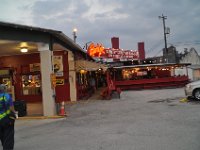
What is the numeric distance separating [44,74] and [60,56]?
8043 millimetres

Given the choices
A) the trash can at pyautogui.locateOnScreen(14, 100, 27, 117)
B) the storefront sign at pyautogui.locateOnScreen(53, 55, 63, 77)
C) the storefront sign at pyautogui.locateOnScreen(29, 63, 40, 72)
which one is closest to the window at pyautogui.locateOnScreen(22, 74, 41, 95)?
the storefront sign at pyautogui.locateOnScreen(29, 63, 40, 72)

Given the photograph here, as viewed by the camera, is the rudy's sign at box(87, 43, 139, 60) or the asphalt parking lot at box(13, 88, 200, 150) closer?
the asphalt parking lot at box(13, 88, 200, 150)

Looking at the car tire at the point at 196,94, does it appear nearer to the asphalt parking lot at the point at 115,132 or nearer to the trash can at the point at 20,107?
A: the asphalt parking lot at the point at 115,132

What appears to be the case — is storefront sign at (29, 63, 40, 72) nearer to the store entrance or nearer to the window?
the window

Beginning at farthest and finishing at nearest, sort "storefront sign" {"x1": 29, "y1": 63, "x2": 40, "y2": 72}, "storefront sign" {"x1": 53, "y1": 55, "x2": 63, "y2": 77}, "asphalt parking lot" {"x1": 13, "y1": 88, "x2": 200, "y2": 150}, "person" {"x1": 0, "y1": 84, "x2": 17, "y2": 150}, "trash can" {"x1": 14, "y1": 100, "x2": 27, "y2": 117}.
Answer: "storefront sign" {"x1": 29, "y1": 63, "x2": 40, "y2": 72} → "storefront sign" {"x1": 53, "y1": 55, "x2": 63, "y2": 77} → "trash can" {"x1": 14, "y1": 100, "x2": 27, "y2": 117} → "asphalt parking lot" {"x1": 13, "y1": 88, "x2": 200, "y2": 150} → "person" {"x1": 0, "y1": 84, "x2": 17, "y2": 150}

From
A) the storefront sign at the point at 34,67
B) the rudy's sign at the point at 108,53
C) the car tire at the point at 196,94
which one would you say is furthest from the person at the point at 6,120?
the rudy's sign at the point at 108,53

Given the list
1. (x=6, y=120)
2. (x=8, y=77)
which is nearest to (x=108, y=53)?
(x=8, y=77)

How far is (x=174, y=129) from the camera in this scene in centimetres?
1088

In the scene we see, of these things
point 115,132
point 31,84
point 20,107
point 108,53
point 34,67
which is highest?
point 108,53

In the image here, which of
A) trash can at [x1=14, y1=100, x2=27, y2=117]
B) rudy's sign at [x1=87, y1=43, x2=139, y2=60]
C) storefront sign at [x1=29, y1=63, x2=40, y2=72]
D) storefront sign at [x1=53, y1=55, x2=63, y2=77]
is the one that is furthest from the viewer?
rudy's sign at [x1=87, y1=43, x2=139, y2=60]

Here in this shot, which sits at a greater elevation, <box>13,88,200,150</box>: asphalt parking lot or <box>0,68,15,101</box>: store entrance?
<box>0,68,15,101</box>: store entrance

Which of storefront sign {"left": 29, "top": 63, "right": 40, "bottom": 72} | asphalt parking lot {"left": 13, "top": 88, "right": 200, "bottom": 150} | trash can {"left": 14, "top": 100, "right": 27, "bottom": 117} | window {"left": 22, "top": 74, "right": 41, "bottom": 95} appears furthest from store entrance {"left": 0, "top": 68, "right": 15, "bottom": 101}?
asphalt parking lot {"left": 13, "top": 88, "right": 200, "bottom": 150}

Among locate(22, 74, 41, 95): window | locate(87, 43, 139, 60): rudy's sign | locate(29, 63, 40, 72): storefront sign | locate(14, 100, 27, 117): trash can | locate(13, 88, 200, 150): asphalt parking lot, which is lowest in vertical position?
locate(13, 88, 200, 150): asphalt parking lot

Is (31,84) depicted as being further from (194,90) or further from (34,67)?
(194,90)
